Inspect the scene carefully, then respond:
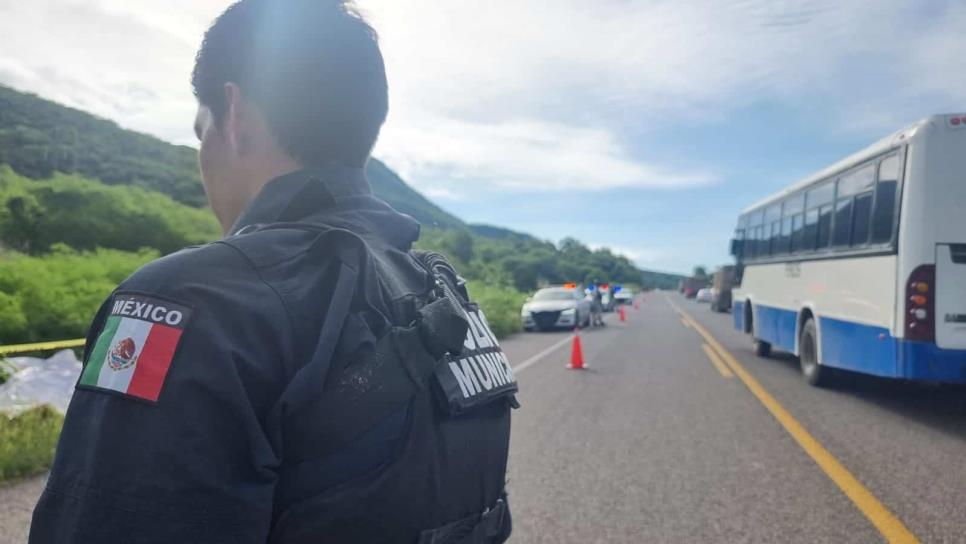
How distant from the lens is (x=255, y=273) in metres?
1.04

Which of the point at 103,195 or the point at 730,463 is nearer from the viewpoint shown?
the point at 730,463

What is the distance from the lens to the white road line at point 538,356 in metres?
12.8

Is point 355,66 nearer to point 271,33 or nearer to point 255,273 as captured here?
point 271,33

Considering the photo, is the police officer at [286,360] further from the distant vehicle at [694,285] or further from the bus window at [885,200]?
the distant vehicle at [694,285]

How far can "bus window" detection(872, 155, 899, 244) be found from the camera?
8125mm

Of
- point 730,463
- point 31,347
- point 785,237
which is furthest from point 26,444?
point 785,237

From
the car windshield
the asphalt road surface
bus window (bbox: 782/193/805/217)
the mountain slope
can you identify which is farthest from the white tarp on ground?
the mountain slope

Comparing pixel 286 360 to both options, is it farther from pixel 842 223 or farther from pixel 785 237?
pixel 785 237

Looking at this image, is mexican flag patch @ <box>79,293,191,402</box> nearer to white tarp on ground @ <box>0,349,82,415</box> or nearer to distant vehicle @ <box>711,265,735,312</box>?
white tarp on ground @ <box>0,349,82,415</box>

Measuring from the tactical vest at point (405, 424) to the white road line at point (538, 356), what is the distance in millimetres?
10795

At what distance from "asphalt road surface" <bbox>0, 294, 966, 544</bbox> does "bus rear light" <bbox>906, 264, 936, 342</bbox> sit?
3.21ft

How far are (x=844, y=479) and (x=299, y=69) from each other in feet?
18.0

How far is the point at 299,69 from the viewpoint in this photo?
1287mm

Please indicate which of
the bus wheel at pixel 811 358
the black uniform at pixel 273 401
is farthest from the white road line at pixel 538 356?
the black uniform at pixel 273 401
